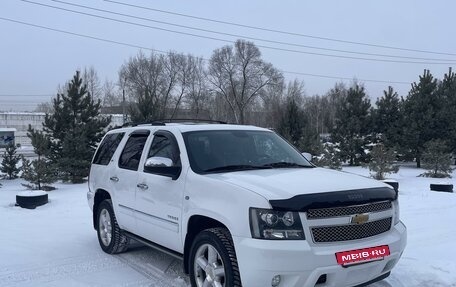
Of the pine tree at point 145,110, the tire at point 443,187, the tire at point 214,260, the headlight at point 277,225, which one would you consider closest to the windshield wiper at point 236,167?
the tire at point 214,260

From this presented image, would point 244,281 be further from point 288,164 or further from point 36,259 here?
point 36,259

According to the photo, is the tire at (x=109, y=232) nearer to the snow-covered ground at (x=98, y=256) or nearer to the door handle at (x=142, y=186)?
the snow-covered ground at (x=98, y=256)

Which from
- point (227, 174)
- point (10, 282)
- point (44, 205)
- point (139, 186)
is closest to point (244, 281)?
point (227, 174)

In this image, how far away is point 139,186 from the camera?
5562mm

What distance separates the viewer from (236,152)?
5270mm

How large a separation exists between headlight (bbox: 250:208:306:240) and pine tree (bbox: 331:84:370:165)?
71.0ft

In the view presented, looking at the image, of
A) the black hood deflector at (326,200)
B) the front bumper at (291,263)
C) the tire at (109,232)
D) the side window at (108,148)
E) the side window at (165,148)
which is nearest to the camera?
→ the front bumper at (291,263)

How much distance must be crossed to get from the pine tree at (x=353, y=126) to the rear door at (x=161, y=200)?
20.5 metres

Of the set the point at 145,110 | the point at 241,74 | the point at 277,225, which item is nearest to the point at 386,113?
the point at 145,110

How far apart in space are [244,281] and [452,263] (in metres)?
3.45

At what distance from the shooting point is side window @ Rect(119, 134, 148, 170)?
5.95 m

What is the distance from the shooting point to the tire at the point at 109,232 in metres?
6.39

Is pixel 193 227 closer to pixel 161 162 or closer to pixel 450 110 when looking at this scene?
pixel 161 162

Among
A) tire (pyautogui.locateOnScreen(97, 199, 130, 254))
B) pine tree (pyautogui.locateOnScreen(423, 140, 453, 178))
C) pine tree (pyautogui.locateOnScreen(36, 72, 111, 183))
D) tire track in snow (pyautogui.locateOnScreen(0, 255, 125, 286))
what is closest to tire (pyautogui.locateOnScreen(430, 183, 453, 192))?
pine tree (pyautogui.locateOnScreen(423, 140, 453, 178))
